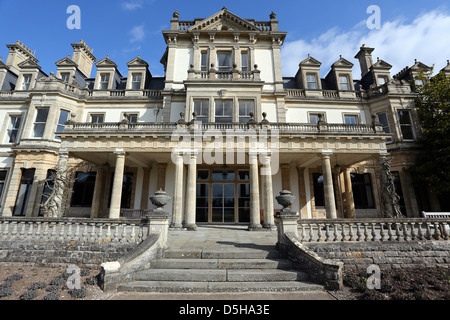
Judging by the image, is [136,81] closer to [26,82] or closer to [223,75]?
[223,75]

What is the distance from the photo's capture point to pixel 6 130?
16.3 metres

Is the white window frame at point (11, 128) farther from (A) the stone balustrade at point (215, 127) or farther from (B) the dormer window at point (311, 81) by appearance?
(B) the dormer window at point (311, 81)

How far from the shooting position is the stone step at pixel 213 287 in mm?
4734

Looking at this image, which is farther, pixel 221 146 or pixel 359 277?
pixel 221 146

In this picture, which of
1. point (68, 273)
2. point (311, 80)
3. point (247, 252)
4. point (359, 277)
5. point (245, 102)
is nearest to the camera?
point (359, 277)

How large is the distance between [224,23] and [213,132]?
35.8ft

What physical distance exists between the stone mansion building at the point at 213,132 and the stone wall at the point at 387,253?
194 inches

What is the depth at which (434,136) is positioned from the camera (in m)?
14.2

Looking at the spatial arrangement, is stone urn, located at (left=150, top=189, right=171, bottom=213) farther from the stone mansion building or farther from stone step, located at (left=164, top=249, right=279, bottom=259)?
the stone mansion building

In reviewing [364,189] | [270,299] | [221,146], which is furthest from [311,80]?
[270,299]

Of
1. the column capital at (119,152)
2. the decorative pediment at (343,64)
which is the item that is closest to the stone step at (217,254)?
the column capital at (119,152)

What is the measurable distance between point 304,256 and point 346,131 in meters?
9.74

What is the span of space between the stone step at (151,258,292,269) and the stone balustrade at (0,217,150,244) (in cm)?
154
